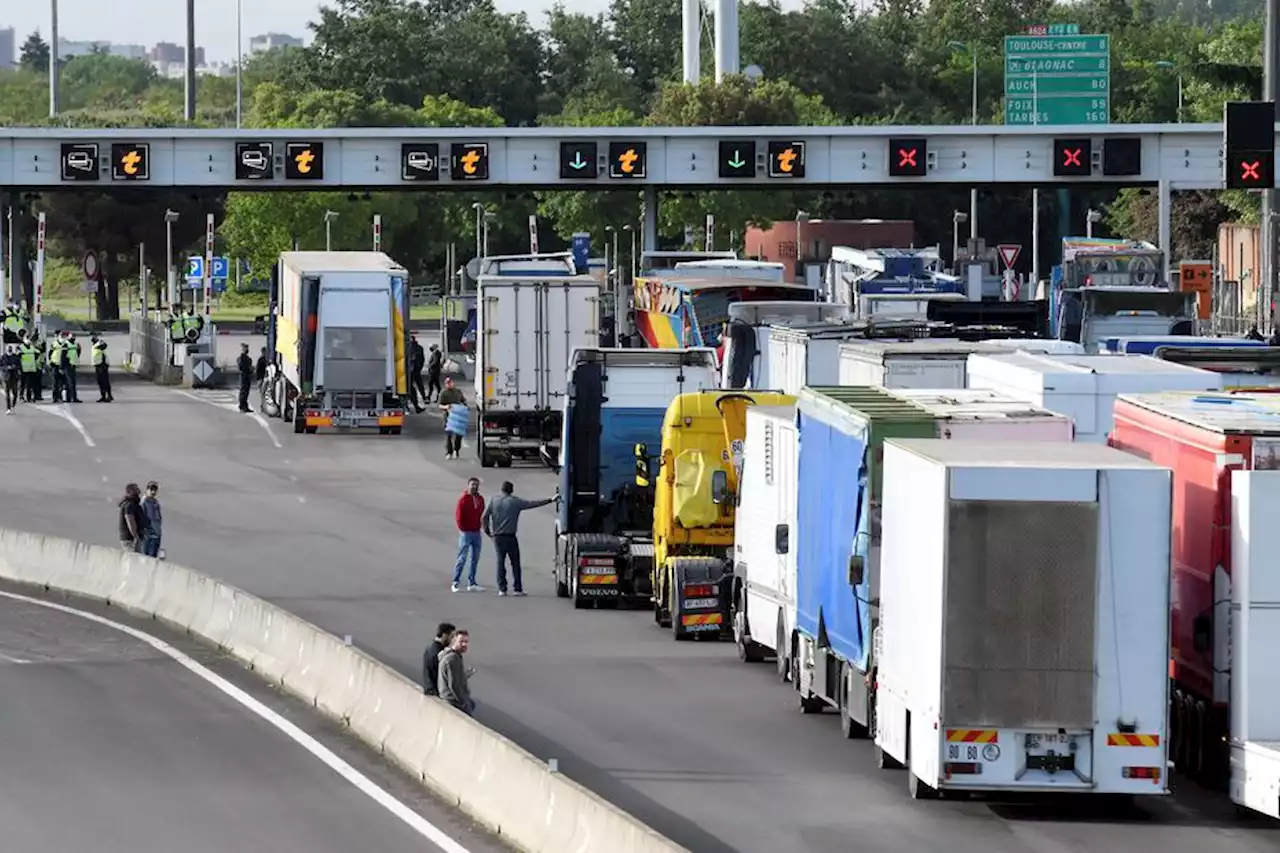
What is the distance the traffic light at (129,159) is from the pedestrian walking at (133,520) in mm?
→ 33395

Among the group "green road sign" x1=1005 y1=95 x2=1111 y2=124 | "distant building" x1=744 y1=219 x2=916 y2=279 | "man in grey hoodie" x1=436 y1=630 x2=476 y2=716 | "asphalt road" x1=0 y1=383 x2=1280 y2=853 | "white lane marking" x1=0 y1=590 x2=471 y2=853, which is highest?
"green road sign" x1=1005 y1=95 x2=1111 y2=124

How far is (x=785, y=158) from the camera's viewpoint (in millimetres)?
66750

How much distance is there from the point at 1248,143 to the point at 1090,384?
33.9ft

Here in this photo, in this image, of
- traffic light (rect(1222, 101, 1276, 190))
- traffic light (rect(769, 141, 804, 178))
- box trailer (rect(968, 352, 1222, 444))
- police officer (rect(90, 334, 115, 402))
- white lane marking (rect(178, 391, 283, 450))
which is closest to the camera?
box trailer (rect(968, 352, 1222, 444))

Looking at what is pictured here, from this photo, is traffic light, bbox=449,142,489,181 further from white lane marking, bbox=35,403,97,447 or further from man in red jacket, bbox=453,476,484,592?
man in red jacket, bbox=453,476,484,592

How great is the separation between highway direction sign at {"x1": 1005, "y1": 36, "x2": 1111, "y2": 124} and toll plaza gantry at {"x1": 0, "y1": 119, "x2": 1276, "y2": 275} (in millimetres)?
17275

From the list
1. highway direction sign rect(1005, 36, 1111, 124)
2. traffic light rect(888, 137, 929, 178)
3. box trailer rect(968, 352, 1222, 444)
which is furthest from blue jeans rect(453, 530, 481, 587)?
highway direction sign rect(1005, 36, 1111, 124)

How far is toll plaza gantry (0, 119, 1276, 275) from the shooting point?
216 feet

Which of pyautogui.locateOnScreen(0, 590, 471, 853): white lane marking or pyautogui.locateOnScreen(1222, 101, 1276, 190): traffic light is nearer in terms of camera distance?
pyautogui.locateOnScreen(0, 590, 471, 853): white lane marking

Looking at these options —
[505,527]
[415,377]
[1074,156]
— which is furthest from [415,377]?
[505,527]

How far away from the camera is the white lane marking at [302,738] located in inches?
738

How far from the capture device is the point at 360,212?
114188 millimetres

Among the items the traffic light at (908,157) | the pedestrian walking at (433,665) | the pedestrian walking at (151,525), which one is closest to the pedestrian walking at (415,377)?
the traffic light at (908,157)

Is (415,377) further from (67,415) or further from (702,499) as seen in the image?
(702,499)
